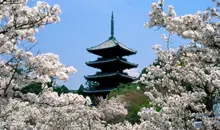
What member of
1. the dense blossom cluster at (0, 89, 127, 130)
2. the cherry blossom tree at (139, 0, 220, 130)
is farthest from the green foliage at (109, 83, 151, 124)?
the cherry blossom tree at (139, 0, 220, 130)

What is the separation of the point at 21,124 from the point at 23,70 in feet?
2.66

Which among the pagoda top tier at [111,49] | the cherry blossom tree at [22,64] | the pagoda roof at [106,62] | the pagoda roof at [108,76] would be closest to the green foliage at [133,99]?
the pagoda roof at [108,76]

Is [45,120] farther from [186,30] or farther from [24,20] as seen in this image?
[186,30]

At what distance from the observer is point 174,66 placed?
6.54 meters

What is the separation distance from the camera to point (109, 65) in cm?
4641

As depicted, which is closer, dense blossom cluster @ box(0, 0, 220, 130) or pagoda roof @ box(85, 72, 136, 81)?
dense blossom cluster @ box(0, 0, 220, 130)

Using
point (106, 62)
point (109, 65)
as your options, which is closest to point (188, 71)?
point (106, 62)

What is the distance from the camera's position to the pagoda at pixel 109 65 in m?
45.3

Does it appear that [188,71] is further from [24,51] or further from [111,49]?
[111,49]

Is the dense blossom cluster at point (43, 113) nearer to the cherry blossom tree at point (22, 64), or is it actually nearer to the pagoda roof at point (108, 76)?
the cherry blossom tree at point (22, 64)

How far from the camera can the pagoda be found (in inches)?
1785

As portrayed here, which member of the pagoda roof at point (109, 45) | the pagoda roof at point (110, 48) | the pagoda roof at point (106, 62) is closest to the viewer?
the pagoda roof at point (106, 62)

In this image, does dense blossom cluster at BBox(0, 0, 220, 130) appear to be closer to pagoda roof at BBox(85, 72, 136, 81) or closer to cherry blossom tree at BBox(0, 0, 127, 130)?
cherry blossom tree at BBox(0, 0, 127, 130)


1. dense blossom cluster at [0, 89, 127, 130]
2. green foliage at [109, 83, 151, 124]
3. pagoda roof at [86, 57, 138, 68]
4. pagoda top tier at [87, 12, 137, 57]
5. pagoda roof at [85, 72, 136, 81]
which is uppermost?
pagoda top tier at [87, 12, 137, 57]
